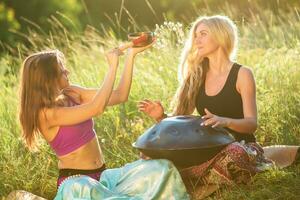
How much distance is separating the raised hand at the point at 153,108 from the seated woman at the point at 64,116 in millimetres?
393

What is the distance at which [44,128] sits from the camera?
253 inches

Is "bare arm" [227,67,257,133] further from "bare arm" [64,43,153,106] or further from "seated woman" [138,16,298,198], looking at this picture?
"bare arm" [64,43,153,106]

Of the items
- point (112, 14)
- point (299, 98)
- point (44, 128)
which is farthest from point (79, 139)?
point (112, 14)

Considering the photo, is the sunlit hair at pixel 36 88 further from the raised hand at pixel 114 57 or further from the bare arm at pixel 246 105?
the bare arm at pixel 246 105

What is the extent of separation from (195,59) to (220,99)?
459mm

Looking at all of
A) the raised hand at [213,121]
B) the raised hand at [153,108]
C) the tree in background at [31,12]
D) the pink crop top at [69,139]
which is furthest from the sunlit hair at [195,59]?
the tree in background at [31,12]

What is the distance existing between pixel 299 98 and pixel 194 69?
1.32 m

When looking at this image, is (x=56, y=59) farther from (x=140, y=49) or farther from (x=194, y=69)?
(x=194, y=69)

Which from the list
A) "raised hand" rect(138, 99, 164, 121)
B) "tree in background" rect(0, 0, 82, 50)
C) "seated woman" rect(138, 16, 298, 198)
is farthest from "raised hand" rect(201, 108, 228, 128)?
"tree in background" rect(0, 0, 82, 50)

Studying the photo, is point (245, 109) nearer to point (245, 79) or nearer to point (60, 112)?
point (245, 79)

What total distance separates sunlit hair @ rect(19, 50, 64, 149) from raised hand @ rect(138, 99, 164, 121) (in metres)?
0.69

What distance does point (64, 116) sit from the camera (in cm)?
630

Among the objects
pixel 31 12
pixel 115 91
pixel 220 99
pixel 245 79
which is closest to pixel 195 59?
pixel 220 99

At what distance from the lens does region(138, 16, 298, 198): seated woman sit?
20.8 feet
